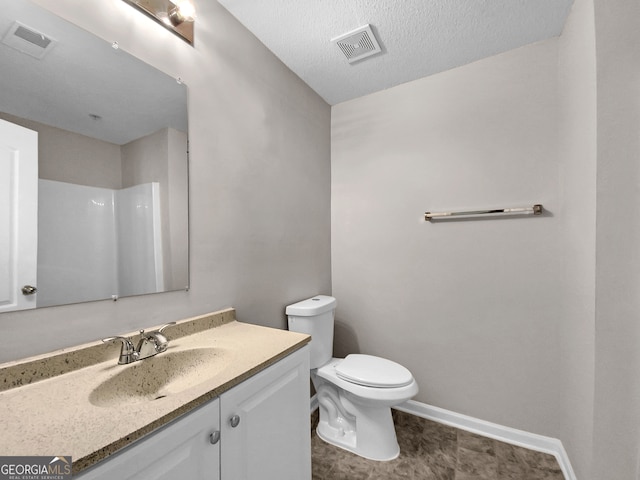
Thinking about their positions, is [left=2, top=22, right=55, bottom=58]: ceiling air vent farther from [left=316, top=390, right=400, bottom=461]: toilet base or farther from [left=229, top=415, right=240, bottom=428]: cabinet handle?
[left=316, top=390, right=400, bottom=461]: toilet base

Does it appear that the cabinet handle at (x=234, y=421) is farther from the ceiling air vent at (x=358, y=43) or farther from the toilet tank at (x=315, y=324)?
the ceiling air vent at (x=358, y=43)

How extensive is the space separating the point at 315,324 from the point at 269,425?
2.62 ft

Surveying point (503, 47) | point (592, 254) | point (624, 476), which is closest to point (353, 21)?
point (503, 47)

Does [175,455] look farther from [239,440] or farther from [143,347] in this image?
[143,347]

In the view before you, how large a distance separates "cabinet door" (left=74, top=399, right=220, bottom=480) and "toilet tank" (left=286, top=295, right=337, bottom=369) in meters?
0.92

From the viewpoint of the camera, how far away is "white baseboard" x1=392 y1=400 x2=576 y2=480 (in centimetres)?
149

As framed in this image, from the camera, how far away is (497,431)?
1680 millimetres

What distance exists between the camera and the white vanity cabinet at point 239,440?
58cm

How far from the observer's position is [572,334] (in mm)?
1352

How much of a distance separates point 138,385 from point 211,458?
36 centimetres

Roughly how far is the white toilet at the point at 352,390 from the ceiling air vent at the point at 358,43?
1.57m

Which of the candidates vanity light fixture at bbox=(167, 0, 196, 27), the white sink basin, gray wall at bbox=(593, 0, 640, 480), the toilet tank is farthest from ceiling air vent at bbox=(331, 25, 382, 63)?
the white sink basin

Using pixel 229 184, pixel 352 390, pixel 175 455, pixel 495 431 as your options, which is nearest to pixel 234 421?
pixel 175 455

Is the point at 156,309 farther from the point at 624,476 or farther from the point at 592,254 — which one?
the point at 624,476
